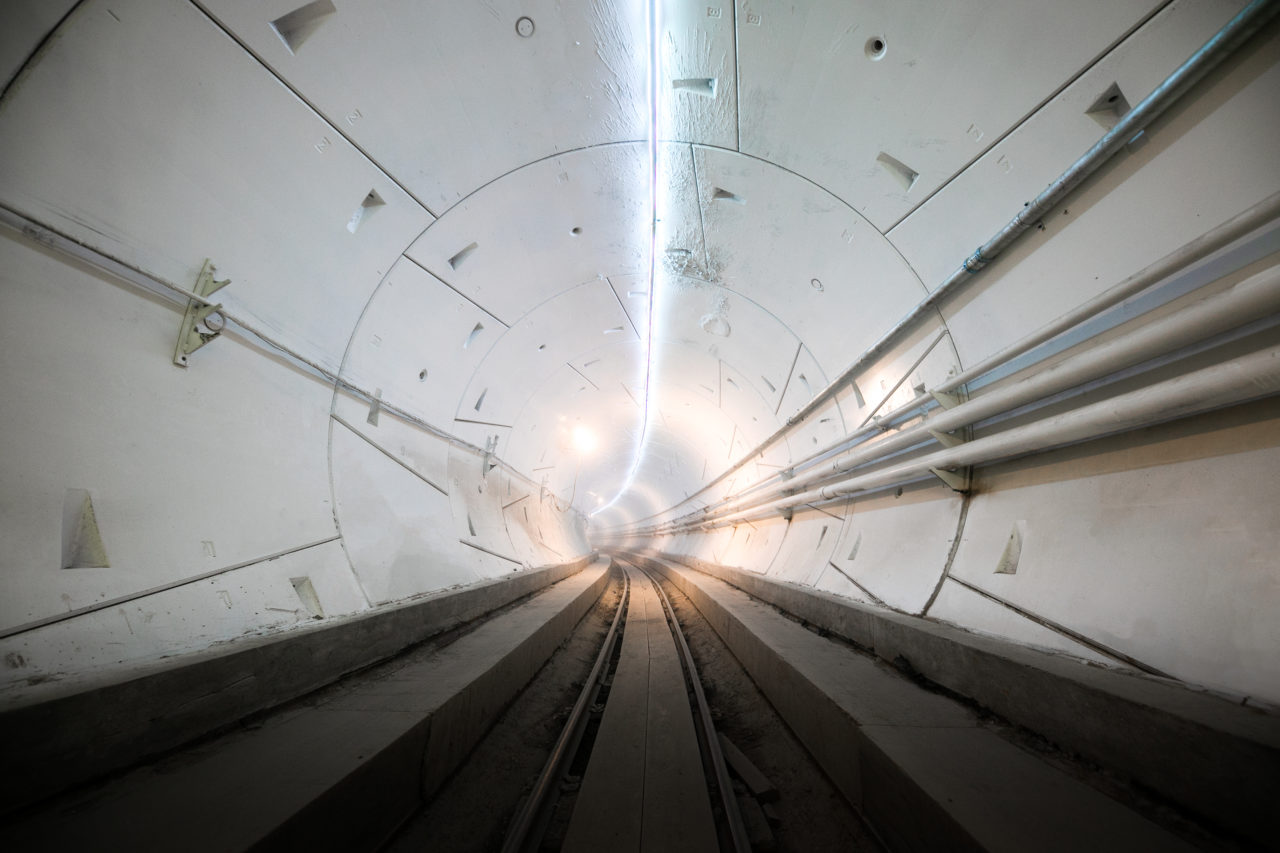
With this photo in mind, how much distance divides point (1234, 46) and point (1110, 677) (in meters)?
3.31

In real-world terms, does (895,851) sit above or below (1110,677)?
below

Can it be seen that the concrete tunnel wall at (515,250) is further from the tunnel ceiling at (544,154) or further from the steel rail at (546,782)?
the steel rail at (546,782)

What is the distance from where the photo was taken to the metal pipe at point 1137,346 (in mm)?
2012

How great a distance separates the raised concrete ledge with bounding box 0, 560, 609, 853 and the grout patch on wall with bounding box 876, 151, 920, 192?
563cm

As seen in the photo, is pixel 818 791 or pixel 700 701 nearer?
pixel 818 791

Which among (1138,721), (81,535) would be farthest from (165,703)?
(1138,721)

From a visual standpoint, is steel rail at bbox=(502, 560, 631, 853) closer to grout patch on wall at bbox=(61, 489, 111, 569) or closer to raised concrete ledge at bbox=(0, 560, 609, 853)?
raised concrete ledge at bbox=(0, 560, 609, 853)

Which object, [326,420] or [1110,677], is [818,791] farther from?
[326,420]

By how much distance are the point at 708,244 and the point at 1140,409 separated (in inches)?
179

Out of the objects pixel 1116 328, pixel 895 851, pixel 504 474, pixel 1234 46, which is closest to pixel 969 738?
pixel 895 851

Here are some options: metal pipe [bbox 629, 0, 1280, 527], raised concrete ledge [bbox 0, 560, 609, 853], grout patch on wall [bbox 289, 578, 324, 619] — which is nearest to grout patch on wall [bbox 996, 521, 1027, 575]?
metal pipe [bbox 629, 0, 1280, 527]

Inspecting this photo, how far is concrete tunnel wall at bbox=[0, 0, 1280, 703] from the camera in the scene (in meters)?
2.39

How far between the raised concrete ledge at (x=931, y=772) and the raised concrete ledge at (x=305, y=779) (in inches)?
105

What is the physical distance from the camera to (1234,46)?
2.19 metres
